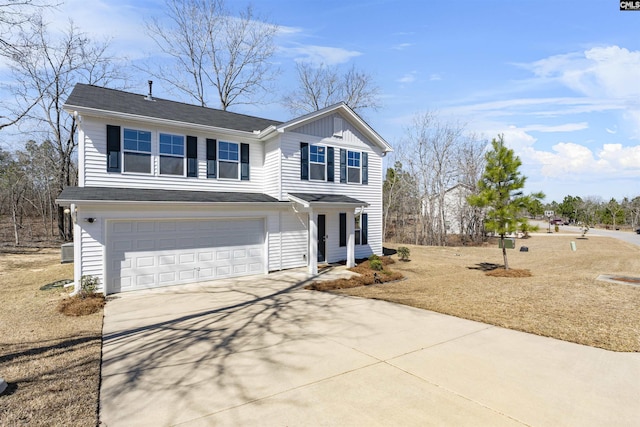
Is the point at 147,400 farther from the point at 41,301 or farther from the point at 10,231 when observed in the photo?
the point at 10,231

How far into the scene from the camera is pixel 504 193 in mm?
12336

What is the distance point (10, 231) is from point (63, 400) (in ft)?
97.7

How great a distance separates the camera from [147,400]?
381cm

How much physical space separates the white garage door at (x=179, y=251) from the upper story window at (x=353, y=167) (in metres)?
5.02

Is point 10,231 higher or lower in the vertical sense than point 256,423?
higher

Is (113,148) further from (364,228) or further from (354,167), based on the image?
(364,228)

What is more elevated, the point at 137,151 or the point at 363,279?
the point at 137,151

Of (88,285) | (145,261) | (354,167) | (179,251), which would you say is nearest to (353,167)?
(354,167)

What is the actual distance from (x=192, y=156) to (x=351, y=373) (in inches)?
389

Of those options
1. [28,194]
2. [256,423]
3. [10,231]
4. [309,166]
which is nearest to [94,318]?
A: [256,423]

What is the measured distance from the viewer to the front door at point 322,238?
1396 centimetres

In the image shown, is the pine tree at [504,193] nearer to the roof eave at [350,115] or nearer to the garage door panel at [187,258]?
the roof eave at [350,115]

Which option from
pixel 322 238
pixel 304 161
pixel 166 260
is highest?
pixel 304 161

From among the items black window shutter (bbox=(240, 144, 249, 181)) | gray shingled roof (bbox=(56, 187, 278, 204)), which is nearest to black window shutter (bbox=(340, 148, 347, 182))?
gray shingled roof (bbox=(56, 187, 278, 204))
